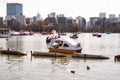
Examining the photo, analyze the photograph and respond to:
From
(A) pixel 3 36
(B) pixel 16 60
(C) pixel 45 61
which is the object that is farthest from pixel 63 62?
(A) pixel 3 36

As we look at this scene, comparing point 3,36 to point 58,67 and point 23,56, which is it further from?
point 58,67

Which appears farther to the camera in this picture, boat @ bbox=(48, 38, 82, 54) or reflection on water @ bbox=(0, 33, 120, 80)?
boat @ bbox=(48, 38, 82, 54)

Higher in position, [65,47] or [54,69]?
[65,47]

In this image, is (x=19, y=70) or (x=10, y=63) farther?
(x=10, y=63)

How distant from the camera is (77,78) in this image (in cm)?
3359

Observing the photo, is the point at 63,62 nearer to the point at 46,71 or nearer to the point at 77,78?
the point at 46,71

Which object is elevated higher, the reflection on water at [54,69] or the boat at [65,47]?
the boat at [65,47]

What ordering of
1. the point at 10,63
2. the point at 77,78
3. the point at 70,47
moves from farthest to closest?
1. the point at 70,47
2. the point at 10,63
3. the point at 77,78

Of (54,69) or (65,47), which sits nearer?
(54,69)

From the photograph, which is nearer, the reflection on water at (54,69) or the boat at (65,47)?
the reflection on water at (54,69)

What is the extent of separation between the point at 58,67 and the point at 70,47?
1551 centimetres

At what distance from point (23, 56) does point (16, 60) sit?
439cm

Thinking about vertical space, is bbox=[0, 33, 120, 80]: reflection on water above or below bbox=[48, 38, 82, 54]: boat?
below

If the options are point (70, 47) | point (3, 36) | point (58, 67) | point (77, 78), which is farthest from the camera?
point (3, 36)
